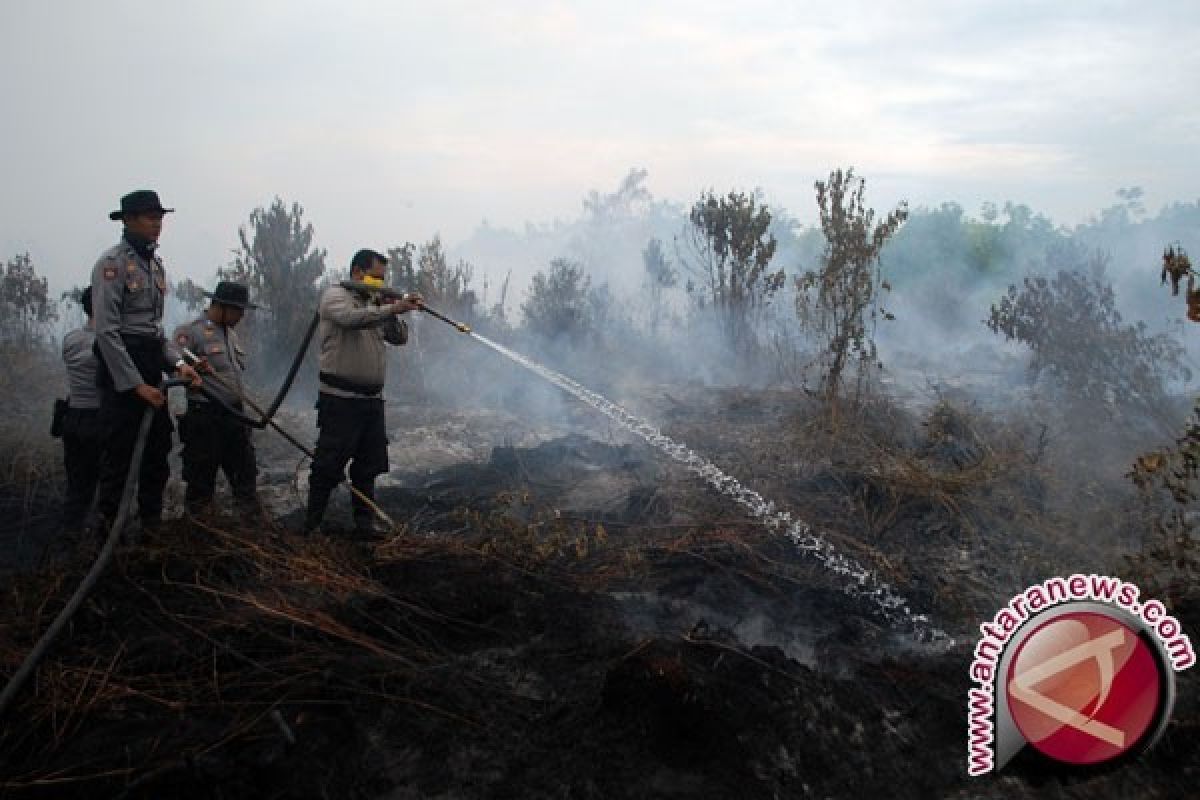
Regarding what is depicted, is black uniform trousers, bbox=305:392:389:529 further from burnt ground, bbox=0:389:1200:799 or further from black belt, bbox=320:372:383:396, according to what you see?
burnt ground, bbox=0:389:1200:799

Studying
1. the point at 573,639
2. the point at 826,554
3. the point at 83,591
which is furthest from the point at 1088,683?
the point at 83,591

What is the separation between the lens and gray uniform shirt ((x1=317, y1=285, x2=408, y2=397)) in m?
4.45

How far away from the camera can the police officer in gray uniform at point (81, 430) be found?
4.12 m

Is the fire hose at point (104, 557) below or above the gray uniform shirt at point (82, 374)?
below

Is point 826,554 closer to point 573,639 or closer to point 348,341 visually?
point 573,639

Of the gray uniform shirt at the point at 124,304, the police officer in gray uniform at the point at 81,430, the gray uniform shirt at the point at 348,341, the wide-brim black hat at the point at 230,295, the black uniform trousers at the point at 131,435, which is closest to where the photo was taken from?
the gray uniform shirt at the point at 124,304

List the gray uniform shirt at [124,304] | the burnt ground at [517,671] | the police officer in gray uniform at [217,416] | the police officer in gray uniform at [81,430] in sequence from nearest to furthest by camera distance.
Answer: the burnt ground at [517,671]
the gray uniform shirt at [124,304]
the police officer in gray uniform at [81,430]
the police officer in gray uniform at [217,416]

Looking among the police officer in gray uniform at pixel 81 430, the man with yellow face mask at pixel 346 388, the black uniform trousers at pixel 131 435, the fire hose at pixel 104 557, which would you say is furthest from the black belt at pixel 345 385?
the police officer in gray uniform at pixel 81 430

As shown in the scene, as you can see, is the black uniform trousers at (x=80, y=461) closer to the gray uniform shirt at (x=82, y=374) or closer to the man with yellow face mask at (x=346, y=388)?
the gray uniform shirt at (x=82, y=374)

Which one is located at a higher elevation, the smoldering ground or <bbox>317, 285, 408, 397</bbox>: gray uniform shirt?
<bbox>317, 285, 408, 397</bbox>: gray uniform shirt

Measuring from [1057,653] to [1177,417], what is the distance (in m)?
7.88

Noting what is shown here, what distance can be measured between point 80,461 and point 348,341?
1557 mm

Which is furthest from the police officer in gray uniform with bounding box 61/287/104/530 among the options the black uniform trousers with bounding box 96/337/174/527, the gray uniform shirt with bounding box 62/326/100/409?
the black uniform trousers with bounding box 96/337/174/527

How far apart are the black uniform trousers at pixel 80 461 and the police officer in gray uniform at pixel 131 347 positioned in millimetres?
85
